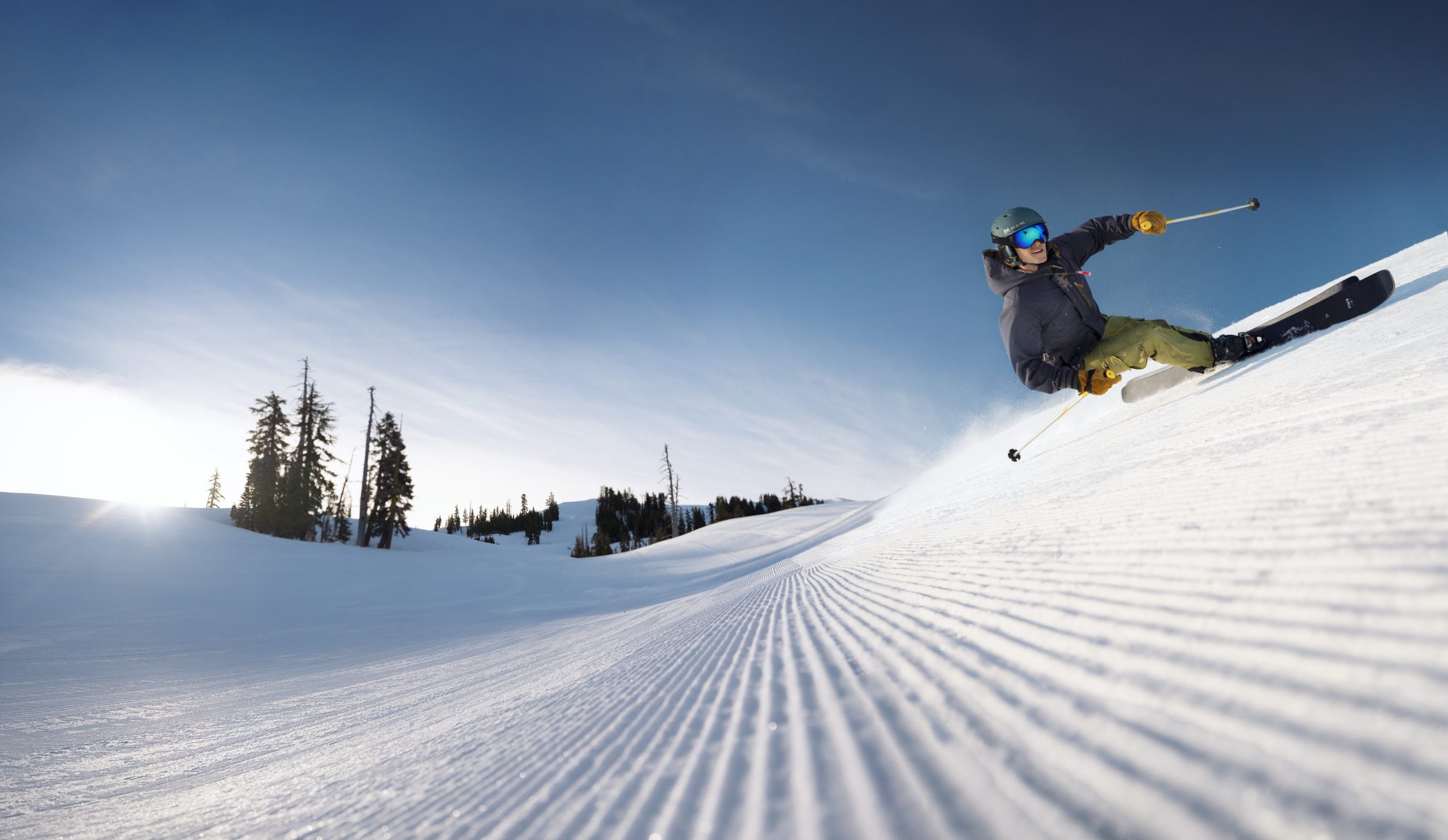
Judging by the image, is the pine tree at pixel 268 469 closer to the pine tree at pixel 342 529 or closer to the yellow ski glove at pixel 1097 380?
the pine tree at pixel 342 529

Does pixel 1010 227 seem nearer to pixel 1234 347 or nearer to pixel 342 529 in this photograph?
pixel 1234 347

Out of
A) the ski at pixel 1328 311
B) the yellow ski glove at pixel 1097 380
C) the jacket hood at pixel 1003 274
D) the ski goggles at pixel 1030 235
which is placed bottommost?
the yellow ski glove at pixel 1097 380

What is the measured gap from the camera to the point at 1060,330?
4.30 m

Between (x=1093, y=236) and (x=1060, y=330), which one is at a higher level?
(x=1093, y=236)

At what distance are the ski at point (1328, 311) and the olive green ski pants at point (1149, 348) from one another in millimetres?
253

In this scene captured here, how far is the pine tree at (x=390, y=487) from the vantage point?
103 feet

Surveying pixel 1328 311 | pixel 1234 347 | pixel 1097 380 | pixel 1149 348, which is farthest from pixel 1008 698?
pixel 1328 311

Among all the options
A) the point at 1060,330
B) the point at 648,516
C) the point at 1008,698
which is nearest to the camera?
the point at 1008,698

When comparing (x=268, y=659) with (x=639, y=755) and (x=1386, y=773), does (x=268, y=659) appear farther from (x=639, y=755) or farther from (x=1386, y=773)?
(x=1386, y=773)

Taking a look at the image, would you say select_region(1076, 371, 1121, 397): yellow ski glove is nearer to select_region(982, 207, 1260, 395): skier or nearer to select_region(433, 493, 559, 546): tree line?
select_region(982, 207, 1260, 395): skier

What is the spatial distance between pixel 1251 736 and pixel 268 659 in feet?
23.1

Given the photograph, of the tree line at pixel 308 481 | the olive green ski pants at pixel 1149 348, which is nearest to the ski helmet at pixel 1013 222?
the olive green ski pants at pixel 1149 348

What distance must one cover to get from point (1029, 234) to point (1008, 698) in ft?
14.0

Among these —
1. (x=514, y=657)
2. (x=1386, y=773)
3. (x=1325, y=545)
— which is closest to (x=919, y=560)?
(x=1325, y=545)
